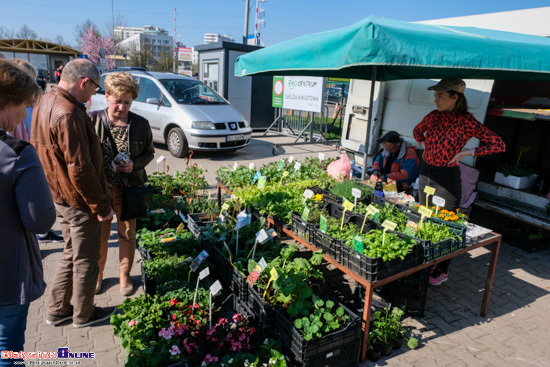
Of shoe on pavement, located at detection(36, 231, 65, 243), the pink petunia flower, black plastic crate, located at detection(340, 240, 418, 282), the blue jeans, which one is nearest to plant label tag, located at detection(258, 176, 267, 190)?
black plastic crate, located at detection(340, 240, 418, 282)

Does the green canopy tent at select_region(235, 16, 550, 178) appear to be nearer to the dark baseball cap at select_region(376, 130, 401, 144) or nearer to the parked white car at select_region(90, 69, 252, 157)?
the dark baseball cap at select_region(376, 130, 401, 144)

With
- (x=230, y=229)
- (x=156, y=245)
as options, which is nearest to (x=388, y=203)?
(x=230, y=229)

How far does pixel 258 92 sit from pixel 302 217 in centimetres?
1014

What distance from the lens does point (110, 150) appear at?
3104 mm

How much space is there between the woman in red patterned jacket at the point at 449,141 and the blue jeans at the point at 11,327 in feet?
11.7

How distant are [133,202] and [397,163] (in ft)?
11.8

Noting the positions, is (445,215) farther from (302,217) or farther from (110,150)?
(110,150)

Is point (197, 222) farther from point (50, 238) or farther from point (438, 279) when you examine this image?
point (438, 279)

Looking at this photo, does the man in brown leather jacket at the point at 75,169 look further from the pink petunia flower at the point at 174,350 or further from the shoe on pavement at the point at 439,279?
the shoe on pavement at the point at 439,279

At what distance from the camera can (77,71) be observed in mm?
2549

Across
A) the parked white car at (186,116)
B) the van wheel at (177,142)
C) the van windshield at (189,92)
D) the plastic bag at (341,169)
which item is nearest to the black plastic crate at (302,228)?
the plastic bag at (341,169)

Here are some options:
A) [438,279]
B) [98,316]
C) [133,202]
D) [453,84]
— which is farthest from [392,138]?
[98,316]

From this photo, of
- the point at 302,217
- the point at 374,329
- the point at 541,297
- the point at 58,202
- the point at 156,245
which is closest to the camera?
the point at 58,202

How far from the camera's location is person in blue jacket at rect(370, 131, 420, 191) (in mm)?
5098
